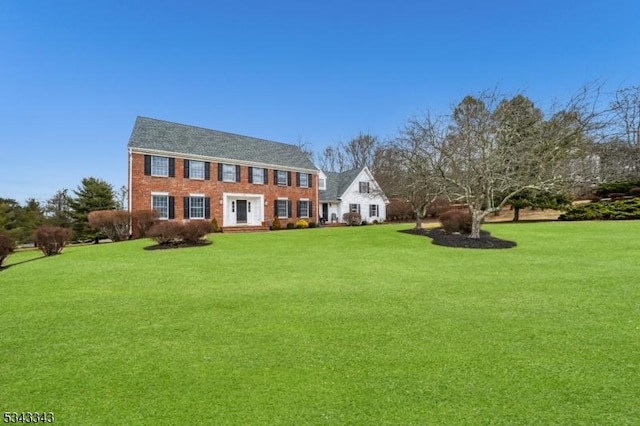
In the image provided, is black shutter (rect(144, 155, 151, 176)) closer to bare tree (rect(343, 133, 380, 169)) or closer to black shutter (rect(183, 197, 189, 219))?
black shutter (rect(183, 197, 189, 219))

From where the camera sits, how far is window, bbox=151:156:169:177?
72.3 ft

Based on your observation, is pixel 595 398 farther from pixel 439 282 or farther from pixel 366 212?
pixel 366 212

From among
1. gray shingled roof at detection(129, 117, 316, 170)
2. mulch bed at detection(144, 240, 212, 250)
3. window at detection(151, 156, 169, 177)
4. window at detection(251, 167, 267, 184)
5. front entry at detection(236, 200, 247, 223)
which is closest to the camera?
mulch bed at detection(144, 240, 212, 250)

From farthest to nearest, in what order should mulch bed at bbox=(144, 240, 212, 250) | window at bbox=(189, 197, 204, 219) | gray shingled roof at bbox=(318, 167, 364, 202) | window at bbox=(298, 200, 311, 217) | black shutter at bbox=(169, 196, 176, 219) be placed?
1. gray shingled roof at bbox=(318, 167, 364, 202)
2. window at bbox=(298, 200, 311, 217)
3. window at bbox=(189, 197, 204, 219)
4. black shutter at bbox=(169, 196, 176, 219)
5. mulch bed at bbox=(144, 240, 212, 250)

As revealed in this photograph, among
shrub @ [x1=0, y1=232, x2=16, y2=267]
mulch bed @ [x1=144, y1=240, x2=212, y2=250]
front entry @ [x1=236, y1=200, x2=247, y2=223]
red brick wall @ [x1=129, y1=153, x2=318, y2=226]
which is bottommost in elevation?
mulch bed @ [x1=144, y1=240, x2=212, y2=250]

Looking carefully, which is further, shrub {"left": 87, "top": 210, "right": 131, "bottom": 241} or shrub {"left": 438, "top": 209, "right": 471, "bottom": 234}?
shrub {"left": 87, "top": 210, "right": 131, "bottom": 241}

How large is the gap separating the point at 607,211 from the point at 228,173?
26358 millimetres

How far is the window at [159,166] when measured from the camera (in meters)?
22.0

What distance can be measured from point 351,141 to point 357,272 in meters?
44.4

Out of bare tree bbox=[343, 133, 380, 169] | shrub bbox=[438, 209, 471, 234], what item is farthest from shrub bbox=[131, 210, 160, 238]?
bare tree bbox=[343, 133, 380, 169]

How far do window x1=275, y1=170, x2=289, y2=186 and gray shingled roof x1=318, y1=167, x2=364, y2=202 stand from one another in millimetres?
6505

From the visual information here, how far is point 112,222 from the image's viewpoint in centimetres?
1795

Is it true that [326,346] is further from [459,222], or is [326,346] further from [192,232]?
[459,222]

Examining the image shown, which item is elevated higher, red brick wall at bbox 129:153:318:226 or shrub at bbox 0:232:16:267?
red brick wall at bbox 129:153:318:226
